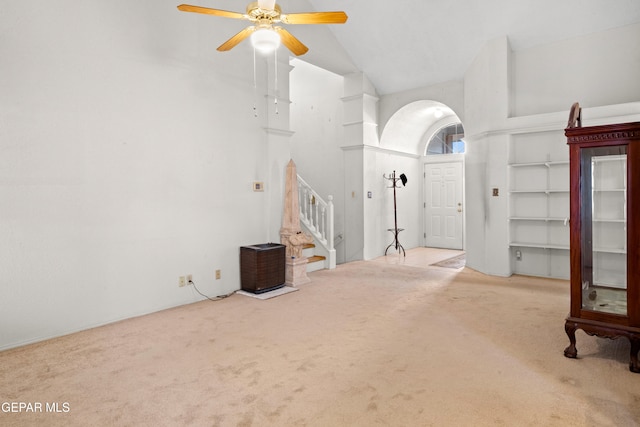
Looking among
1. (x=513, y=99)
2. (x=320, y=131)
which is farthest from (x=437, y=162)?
(x=513, y=99)

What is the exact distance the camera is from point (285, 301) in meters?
4.50

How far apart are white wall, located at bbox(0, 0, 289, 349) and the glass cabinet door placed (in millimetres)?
3807

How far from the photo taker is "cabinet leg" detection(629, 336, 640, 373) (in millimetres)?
2559

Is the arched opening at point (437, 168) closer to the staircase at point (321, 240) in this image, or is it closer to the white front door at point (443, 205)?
the white front door at point (443, 205)

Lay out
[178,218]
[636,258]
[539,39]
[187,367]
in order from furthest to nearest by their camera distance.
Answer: [539,39]
[178,218]
[187,367]
[636,258]

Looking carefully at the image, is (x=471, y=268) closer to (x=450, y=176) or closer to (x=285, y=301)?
(x=450, y=176)

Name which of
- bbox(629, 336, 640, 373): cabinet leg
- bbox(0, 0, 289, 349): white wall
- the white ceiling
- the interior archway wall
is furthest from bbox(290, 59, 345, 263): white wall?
bbox(629, 336, 640, 373): cabinet leg

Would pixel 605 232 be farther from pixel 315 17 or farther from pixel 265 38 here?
pixel 265 38

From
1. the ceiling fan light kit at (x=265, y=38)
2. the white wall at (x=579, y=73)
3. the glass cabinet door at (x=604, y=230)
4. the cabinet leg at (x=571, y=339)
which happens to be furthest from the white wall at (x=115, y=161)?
the white wall at (x=579, y=73)

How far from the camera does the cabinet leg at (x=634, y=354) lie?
2.56 m

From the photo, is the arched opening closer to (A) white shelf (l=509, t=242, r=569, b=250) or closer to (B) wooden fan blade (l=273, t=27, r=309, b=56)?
(A) white shelf (l=509, t=242, r=569, b=250)

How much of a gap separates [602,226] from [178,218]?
13.4 ft

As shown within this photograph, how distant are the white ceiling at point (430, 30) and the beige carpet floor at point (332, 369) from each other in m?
3.69

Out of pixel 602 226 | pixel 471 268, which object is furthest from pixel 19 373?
pixel 471 268
